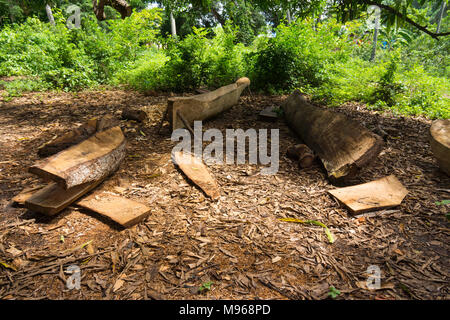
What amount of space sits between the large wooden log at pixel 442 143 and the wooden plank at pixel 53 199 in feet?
11.6

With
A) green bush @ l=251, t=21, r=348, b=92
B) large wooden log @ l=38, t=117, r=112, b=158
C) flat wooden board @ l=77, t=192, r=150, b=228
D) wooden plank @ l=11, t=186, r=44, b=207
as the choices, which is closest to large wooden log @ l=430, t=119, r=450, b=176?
flat wooden board @ l=77, t=192, r=150, b=228

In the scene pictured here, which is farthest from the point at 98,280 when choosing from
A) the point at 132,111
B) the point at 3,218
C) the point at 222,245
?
the point at 132,111

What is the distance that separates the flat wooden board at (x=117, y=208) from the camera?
6.48 ft

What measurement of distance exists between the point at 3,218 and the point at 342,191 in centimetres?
306

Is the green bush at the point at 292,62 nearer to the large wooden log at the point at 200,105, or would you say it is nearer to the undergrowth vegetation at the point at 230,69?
the undergrowth vegetation at the point at 230,69

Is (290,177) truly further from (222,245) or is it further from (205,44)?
(205,44)

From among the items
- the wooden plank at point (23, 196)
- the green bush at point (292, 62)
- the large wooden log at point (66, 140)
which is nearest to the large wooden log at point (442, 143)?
the green bush at point (292, 62)

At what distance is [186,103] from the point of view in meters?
3.64

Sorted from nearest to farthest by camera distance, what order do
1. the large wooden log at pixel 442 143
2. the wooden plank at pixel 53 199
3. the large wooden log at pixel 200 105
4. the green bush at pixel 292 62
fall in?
the wooden plank at pixel 53 199, the large wooden log at pixel 442 143, the large wooden log at pixel 200 105, the green bush at pixel 292 62

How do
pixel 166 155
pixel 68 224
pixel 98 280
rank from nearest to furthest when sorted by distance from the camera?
pixel 98 280
pixel 68 224
pixel 166 155

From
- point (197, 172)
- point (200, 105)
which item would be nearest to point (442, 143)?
point (197, 172)

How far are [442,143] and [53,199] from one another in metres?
3.75
